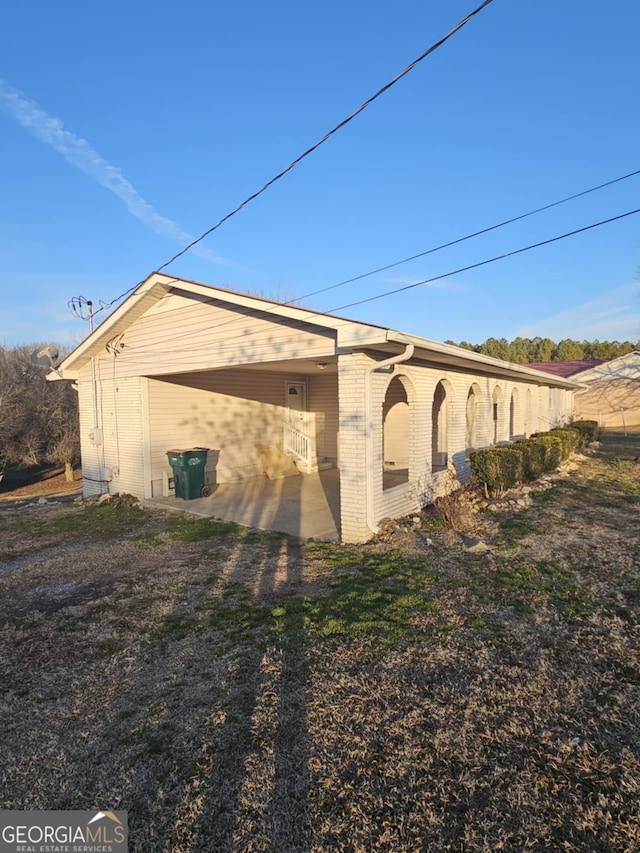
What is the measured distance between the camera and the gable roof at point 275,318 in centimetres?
616

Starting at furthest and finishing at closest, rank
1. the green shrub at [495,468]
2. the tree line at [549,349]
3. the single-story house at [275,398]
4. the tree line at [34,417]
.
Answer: the tree line at [549,349], the tree line at [34,417], the green shrub at [495,468], the single-story house at [275,398]

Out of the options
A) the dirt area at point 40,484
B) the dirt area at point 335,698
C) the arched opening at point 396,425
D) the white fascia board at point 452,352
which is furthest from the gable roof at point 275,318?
the dirt area at point 40,484

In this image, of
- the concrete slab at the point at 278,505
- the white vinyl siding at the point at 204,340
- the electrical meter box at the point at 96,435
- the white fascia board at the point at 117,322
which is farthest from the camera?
the electrical meter box at the point at 96,435

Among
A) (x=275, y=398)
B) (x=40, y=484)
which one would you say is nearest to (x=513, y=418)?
(x=275, y=398)

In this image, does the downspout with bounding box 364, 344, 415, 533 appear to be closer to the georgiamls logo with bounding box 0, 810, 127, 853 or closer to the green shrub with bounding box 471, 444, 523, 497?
the green shrub with bounding box 471, 444, 523, 497

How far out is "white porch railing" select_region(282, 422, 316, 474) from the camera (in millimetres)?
13688

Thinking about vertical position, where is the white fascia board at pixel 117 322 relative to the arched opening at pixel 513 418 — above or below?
above

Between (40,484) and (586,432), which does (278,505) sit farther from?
(40,484)

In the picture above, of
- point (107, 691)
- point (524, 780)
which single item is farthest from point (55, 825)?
point (524, 780)

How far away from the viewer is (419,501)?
8492mm

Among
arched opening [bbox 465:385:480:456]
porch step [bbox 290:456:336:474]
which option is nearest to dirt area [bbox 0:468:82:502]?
porch step [bbox 290:456:336:474]

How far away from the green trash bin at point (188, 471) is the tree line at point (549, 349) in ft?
145

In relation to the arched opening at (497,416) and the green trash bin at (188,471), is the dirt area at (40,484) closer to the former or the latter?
the green trash bin at (188,471)

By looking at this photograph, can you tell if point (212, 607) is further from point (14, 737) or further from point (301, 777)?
point (301, 777)
